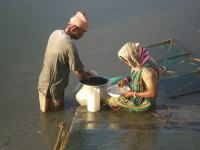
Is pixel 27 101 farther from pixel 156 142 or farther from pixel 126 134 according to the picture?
pixel 156 142

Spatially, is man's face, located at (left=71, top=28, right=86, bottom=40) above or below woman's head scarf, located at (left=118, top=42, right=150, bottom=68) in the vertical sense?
above

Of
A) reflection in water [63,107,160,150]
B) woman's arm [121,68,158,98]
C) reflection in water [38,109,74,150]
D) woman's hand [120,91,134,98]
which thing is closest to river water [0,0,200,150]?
Answer: reflection in water [38,109,74,150]

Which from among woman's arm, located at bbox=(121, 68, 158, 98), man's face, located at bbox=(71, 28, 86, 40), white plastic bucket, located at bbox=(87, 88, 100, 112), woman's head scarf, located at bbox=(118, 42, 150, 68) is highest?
man's face, located at bbox=(71, 28, 86, 40)

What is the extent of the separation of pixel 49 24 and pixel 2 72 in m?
2.86

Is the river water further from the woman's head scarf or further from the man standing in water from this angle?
the woman's head scarf

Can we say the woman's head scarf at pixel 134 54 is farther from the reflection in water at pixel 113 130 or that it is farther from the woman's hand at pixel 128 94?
the reflection in water at pixel 113 130

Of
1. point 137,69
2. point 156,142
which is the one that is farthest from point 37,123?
point 156,142

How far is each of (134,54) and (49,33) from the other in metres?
5.11

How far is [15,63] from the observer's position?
7.30m

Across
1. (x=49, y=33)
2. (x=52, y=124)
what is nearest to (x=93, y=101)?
(x=52, y=124)

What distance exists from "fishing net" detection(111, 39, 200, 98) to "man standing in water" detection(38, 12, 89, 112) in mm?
1386

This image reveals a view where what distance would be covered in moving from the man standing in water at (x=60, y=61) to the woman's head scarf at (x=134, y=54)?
952 millimetres

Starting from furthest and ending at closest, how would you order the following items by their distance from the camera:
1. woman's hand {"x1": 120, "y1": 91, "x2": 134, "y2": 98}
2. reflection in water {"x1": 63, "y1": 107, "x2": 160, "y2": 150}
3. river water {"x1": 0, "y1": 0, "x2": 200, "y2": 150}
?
1. river water {"x1": 0, "y1": 0, "x2": 200, "y2": 150}
2. woman's hand {"x1": 120, "y1": 91, "x2": 134, "y2": 98}
3. reflection in water {"x1": 63, "y1": 107, "x2": 160, "y2": 150}

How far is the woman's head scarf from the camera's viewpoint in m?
4.10
